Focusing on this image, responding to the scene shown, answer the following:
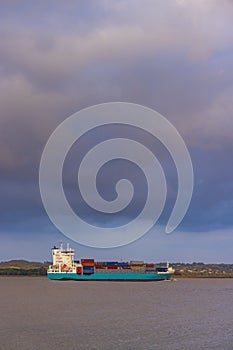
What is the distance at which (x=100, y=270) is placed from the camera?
191 m

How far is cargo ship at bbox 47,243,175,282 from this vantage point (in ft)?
621

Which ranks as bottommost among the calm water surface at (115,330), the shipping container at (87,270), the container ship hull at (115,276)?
the calm water surface at (115,330)

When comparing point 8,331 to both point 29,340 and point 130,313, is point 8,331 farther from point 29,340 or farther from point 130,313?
point 130,313

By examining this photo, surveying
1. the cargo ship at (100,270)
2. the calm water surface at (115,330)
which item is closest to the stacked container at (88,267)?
the cargo ship at (100,270)

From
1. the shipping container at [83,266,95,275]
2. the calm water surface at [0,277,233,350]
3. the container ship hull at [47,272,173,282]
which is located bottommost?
the calm water surface at [0,277,233,350]

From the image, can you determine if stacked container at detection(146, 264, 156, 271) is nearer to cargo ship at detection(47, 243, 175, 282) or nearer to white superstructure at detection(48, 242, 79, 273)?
cargo ship at detection(47, 243, 175, 282)

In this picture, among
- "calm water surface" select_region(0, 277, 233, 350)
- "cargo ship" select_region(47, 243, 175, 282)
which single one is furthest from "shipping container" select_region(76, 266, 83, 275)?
"calm water surface" select_region(0, 277, 233, 350)

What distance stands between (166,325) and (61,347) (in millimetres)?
18989

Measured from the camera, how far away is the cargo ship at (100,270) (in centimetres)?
18925

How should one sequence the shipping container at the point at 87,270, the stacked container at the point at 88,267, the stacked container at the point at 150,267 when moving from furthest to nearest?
the stacked container at the point at 88,267 < the shipping container at the point at 87,270 < the stacked container at the point at 150,267

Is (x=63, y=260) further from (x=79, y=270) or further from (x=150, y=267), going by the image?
(x=150, y=267)

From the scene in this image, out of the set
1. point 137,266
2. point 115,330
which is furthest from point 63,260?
point 115,330

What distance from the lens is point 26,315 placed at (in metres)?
67.9

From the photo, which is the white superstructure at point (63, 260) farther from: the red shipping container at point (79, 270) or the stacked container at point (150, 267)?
the stacked container at point (150, 267)
